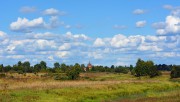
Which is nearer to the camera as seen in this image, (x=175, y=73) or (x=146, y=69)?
(x=175, y=73)

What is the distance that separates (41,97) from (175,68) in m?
93.9

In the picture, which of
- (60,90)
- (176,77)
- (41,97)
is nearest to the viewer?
(41,97)

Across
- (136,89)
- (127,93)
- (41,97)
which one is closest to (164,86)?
(136,89)

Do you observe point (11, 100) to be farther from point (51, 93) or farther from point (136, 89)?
point (136, 89)

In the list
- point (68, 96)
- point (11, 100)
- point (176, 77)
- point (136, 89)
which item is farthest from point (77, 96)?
point (176, 77)

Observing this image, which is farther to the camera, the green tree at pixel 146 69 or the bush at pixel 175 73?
the green tree at pixel 146 69

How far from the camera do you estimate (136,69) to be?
13350 centimetres

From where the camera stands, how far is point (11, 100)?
36312 mm

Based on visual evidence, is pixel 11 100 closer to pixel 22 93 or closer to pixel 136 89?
pixel 22 93

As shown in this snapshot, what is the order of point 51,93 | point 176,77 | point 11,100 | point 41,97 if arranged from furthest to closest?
point 176,77 → point 51,93 → point 41,97 → point 11,100

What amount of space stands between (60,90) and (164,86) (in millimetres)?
33661

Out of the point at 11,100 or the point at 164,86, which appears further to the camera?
the point at 164,86

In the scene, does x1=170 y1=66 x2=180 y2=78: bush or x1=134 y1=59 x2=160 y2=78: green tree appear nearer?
x1=170 y1=66 x2=180 y2=78: bush

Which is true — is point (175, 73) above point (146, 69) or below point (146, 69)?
below
